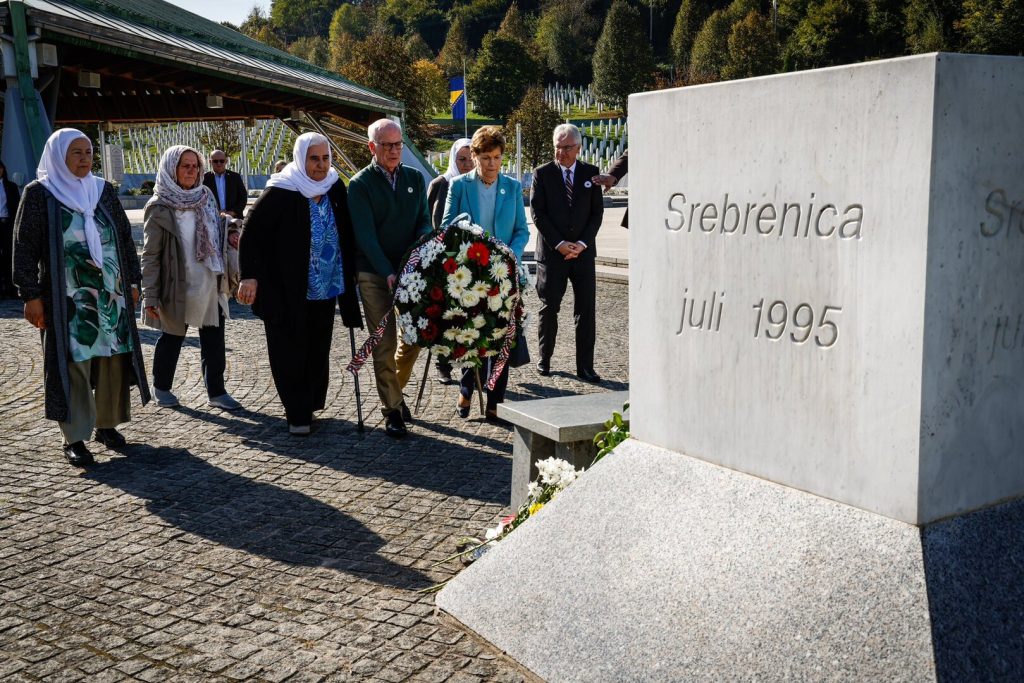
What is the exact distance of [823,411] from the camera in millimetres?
2998

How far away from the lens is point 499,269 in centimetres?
655

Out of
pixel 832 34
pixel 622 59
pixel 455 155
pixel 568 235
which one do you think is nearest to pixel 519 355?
pixel 568 235

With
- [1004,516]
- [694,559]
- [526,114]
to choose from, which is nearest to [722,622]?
[694,559]

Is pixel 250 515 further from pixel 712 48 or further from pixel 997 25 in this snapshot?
pixel 712 48

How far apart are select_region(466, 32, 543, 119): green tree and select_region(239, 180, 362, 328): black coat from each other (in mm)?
73672

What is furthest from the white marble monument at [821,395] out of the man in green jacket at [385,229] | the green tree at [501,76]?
the green tree at [501,76]

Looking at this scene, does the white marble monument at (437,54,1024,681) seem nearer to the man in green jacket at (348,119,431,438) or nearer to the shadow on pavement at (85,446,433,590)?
the shadow on pavement at (85,446,433,590)

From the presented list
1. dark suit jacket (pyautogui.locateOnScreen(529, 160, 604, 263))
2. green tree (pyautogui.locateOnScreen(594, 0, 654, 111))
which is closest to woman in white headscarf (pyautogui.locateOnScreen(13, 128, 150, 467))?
dark suit jacket (pyautogui.locateOnScreen(529, 160, 604, 263))

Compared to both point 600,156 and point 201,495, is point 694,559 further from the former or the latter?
point 600,156

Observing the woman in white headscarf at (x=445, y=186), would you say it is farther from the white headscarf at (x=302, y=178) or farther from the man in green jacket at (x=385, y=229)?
the white headscarf at (x=302, y=178)

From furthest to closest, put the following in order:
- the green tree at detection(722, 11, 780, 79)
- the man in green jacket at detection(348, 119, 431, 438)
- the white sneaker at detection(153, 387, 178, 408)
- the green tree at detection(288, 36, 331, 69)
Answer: the green tree at detection(288, 36, 331, 69)
the green tree at detection(722, 11, 780, 79)
the white sneaker at detection(153, 387, 178, 408)
the man in green jacket at detection(348, 119, 431, 438)

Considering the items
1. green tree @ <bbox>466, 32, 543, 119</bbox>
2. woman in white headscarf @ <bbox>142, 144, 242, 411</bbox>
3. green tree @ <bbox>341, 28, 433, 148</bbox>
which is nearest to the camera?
woman in white headscarf @ <bbox>142, 144, 242, 411</bbox>

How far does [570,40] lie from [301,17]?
67.6 meters

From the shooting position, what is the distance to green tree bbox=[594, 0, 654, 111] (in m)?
80.6
